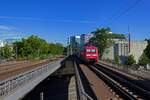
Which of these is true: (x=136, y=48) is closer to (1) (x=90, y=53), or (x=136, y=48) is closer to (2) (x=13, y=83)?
(1) (x=90, y=53)


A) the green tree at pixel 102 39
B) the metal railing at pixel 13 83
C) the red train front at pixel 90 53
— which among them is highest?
the green tree at pixel 102 39

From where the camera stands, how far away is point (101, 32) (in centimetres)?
11688

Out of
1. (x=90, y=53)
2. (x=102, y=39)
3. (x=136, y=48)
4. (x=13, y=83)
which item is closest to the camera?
(x=13, y=83)

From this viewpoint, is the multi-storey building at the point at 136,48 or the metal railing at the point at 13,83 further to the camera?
the multi-storey building at the point at 136,48

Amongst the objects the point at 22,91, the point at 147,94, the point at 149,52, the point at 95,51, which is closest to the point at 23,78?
the point at 22,91

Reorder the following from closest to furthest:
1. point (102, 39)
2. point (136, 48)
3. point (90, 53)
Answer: point (90, 53), point (102, 39), point (136, 48)

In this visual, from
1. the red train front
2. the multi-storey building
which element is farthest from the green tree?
the red train front

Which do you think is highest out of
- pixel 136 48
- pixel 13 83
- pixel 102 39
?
pixel 102 39

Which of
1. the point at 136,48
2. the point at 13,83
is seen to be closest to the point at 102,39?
the point at 136,48

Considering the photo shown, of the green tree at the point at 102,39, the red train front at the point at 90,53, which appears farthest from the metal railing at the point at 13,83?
the green tree at the point at 102,39

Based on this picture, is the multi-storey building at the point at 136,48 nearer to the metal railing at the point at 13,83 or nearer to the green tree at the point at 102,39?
the green tree at the point at 102,39

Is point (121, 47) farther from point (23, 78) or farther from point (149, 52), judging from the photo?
point (23, 78)

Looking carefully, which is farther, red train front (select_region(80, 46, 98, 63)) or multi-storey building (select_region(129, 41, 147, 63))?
multi-storey building (select_region(129, 41, 147, 63))

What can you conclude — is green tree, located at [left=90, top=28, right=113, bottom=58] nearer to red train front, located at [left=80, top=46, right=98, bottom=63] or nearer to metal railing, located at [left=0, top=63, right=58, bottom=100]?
red train front, located at [left=80, top=46, right=98, bottom=63]
